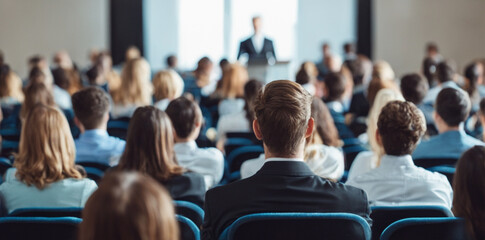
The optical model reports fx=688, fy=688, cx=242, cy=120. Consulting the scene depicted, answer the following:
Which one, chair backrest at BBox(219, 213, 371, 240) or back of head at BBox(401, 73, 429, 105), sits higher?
back of head at BBox(401, 73, 429, 105)

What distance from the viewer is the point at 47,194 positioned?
323 centimetres

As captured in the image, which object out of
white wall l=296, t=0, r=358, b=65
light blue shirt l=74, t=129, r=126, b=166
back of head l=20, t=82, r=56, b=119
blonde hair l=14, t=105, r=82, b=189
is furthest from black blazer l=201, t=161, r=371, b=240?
white wall l=296, t=0, r=358, b=65

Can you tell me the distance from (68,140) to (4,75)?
5.08m

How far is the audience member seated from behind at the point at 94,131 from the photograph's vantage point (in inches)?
173

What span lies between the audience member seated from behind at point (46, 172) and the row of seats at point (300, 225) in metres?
0.49

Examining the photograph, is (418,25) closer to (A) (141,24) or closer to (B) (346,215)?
(A) (141,24)

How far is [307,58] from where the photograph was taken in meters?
15.5

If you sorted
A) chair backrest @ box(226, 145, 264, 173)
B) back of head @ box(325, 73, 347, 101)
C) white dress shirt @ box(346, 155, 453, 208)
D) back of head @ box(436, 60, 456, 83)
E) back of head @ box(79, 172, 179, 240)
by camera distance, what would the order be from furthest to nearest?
back of head @ box(436, 60, 456, 83) → back of head @ box(325, 73, 347, 101) → chair backrest @ box(226, 145, 264, 173) → white dress shirt @ box(346, 155, 453, 208) → back of head @ box(79, 172, 179, 240)

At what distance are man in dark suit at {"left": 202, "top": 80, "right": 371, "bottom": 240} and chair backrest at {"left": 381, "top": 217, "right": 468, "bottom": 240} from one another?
120mm

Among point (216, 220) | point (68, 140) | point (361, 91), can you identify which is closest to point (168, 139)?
point (68, 140)

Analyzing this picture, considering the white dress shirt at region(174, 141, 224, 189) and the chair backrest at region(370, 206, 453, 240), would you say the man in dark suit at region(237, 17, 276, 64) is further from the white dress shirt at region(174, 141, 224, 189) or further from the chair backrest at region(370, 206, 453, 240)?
the chair backrest at region(370, 206, 453, 240)

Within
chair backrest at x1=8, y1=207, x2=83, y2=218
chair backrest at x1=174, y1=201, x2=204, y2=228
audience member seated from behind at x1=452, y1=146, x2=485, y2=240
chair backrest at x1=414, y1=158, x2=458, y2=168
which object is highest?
audience member seated from behind at x1=452, y1=146, x2=485, y2=240

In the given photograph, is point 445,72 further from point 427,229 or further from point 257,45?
point 427,229

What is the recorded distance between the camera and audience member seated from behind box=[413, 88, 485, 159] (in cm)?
423
